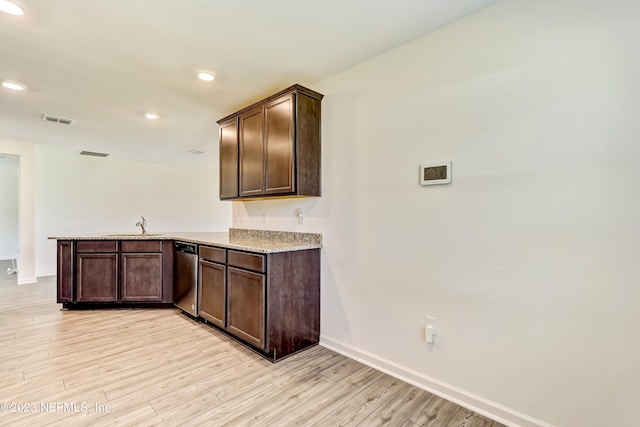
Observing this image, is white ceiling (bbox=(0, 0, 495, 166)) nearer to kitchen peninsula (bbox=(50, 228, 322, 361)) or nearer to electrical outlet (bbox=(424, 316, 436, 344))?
kitchen peninsula (bbox=(50, 228, 322, 361))

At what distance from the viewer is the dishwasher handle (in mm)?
3283

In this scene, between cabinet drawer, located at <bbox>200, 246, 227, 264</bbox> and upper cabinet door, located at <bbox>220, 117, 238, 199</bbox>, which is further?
upper cabinet door, located at <bbox>220, 117, 238, 199</bbox>

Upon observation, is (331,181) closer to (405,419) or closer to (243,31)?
(243,31)

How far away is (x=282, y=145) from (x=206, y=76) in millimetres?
889

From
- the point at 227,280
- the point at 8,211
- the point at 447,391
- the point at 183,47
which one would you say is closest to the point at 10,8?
the point at 183,47

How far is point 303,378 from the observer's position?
7.05ft

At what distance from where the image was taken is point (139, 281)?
368 cm

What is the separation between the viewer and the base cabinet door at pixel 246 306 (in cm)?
239

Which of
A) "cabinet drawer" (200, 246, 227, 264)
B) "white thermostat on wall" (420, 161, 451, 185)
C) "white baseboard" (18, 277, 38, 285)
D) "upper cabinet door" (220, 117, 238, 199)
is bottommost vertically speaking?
"white baseboard" (18, 277, 38, 285)

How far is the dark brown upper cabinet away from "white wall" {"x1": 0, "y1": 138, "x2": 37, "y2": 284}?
4482 mm

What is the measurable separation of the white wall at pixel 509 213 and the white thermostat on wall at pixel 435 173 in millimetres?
49

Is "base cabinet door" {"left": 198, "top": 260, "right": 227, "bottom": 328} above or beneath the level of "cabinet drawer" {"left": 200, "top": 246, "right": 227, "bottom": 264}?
beneath

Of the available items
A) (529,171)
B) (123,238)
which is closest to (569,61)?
(529,171)

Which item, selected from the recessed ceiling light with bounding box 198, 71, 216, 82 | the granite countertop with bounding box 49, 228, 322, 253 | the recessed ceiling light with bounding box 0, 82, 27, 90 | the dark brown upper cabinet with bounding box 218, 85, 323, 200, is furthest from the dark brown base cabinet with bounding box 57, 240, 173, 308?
the recessed ceiling light with bounding box 198, 71, 216, 82
